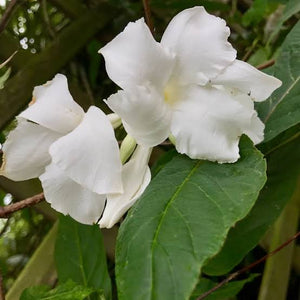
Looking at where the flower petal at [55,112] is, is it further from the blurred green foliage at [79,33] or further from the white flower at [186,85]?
the blurred green foliage at [79,33]

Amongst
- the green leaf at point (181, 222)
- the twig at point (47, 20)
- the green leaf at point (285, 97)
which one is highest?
the green leaf at point (181, 222)

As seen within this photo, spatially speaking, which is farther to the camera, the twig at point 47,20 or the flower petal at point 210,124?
the twig at point 47,20

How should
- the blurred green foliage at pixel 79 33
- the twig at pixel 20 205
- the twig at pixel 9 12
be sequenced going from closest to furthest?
the twig at pixel 20 205 < the twig at pixel 9 12 < the blurred green foliage at pixel 79 33

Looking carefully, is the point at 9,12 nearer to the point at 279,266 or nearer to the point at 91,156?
the point at 91,156

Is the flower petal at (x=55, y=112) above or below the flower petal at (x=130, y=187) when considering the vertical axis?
above

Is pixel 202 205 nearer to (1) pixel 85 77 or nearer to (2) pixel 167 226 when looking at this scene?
(2) pixel 167 226

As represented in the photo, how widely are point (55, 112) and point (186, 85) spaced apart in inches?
3.9

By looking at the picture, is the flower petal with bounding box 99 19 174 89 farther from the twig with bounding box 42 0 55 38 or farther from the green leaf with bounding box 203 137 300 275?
the twig with bounding box 42 0 55 38

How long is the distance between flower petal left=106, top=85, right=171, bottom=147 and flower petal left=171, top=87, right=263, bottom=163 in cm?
1

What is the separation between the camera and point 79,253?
624 millimetres

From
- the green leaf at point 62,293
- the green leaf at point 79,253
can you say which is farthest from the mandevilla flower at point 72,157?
the green leaf at point 79,253

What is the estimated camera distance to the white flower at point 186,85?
356mm

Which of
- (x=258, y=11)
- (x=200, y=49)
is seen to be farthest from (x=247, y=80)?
(x=258, y=11)

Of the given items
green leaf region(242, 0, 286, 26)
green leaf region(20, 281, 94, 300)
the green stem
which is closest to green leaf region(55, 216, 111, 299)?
green leaf region(20, 281, 94, 300)
